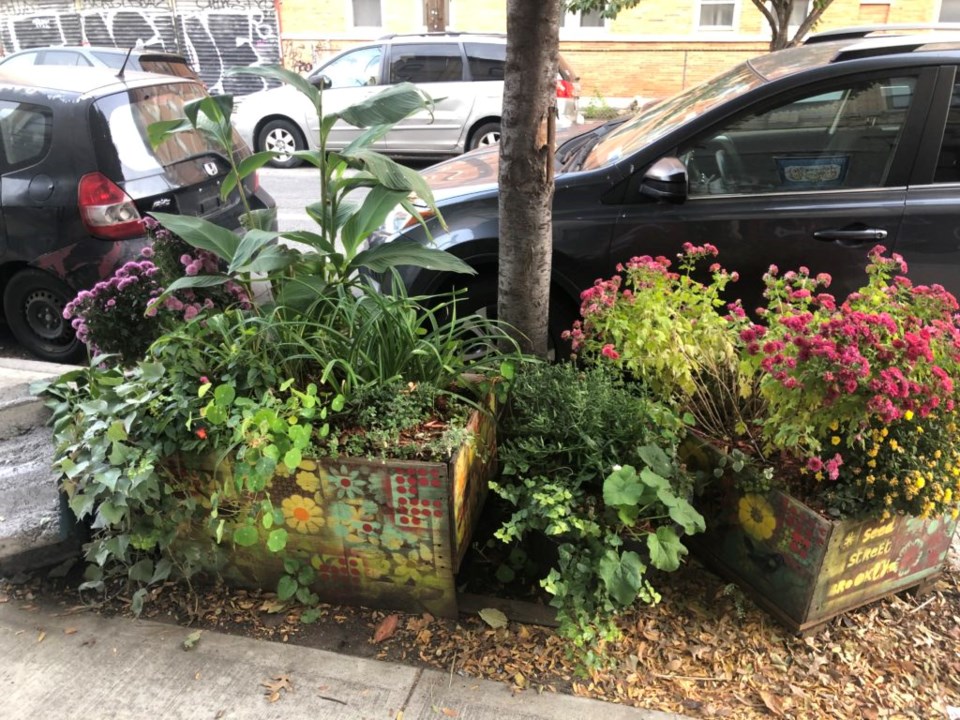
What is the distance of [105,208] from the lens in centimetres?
436

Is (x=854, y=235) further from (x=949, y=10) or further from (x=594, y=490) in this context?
(x=949, y=10)

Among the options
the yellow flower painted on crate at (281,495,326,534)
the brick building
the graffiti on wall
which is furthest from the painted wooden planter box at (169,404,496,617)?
the graffiti on wall

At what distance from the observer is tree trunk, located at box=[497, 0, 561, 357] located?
8.62 feet

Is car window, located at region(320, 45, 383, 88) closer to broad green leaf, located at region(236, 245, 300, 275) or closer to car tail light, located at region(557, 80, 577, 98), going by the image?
car tail light, located at region(557, 80, 577, 98)

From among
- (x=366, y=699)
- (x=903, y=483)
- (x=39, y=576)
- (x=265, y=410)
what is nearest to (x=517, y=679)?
(x=366, y=699)

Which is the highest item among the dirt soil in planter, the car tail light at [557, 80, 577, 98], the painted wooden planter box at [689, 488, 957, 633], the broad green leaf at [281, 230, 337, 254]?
the car tail light at [557, 80, 577, 98]

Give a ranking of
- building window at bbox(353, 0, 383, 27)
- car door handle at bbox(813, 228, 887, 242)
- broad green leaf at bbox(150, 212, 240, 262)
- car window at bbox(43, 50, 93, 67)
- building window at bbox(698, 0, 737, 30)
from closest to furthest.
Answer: broad green leaf at bbox(150, 212, 240, 262) < car door handle at bbox(813, 228, 887, 242) < car window at bbox(43, 50, 93, 67) < building window at bbox(698, 0, 737, 30) < building window at bbox(353, 0, 383, 27)

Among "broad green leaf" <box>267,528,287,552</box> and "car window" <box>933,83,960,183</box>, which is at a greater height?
"car window" <box>933,83,960,183</box>

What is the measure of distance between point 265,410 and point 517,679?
1159 millimetres

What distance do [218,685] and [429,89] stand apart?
953 cm

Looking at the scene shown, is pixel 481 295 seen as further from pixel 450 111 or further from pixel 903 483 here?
pixel 450 111

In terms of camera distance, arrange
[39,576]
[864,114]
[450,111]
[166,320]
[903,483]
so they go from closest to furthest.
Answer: [903,483]
[39,576]
[166,320]
[864,114]
[450,111]

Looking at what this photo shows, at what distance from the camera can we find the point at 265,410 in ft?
7.69

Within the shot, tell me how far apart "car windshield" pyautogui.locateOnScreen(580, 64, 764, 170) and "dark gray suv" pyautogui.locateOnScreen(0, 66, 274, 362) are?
257 centimetres
